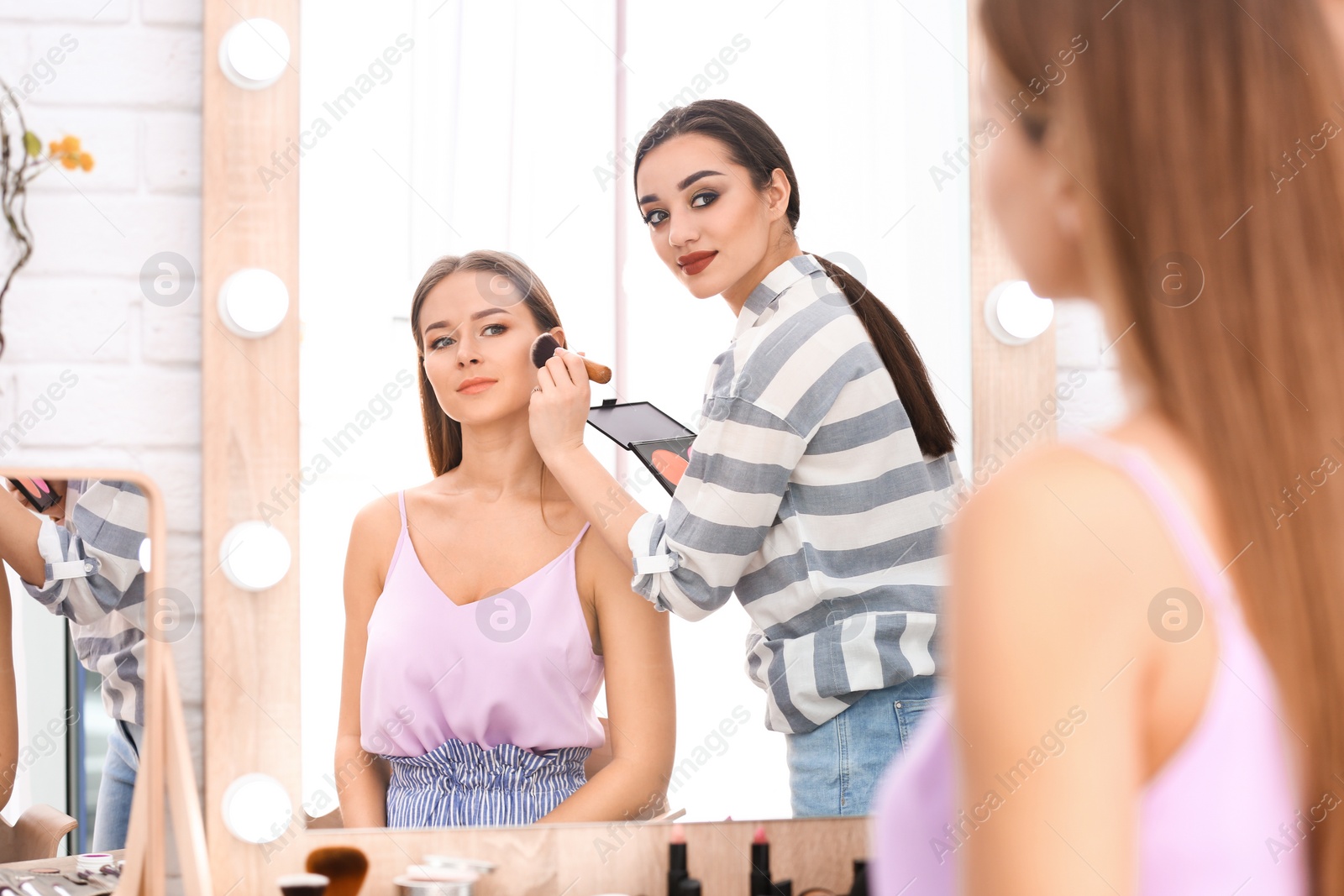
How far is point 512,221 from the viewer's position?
0.97 m

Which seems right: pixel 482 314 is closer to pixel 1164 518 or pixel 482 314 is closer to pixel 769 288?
pixel 769 288

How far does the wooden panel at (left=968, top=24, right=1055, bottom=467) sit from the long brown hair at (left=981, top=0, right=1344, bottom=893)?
0.65 m

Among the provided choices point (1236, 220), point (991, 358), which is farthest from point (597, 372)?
point (1236, 220)

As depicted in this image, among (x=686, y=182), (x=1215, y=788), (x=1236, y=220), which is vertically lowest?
(x=1215, y=788)

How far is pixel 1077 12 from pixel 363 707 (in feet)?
2.55

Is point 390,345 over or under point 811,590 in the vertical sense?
over

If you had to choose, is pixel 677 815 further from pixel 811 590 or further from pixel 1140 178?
pixel 1140 178

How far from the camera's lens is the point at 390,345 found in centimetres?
95

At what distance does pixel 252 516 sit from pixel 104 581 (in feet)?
0.43

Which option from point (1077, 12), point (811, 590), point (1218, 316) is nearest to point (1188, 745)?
point (1218, 316)

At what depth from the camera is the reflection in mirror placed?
0.88 meters

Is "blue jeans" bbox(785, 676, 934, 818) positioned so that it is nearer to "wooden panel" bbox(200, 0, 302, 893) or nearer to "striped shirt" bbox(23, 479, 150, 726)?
"wooden panel" bbox(200, 0, 302, 893)

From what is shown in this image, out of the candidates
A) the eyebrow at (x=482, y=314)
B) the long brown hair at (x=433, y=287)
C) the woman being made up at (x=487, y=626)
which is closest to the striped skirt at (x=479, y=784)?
the woman being made up at (x=487, y=626)

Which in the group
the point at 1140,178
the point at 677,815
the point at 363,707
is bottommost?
the point at 677,815
